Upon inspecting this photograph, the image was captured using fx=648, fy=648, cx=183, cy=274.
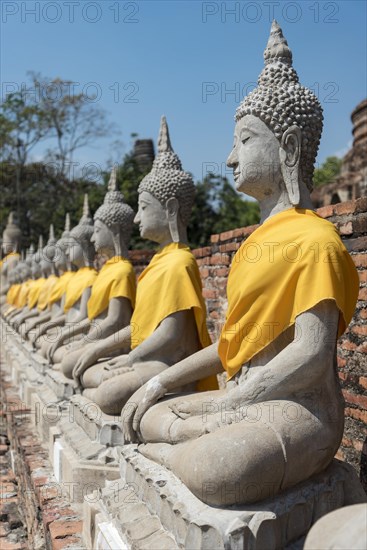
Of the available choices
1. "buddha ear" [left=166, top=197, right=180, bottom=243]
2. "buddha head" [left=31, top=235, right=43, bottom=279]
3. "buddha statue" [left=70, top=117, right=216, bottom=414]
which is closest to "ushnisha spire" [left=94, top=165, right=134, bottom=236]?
"buddha statue" [left=70, top=117, right=216, bottom=414]

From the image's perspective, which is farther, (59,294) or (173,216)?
(59,294)

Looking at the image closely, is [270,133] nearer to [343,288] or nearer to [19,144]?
[343,288]

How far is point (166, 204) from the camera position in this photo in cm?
392

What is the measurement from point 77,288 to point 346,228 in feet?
9.87

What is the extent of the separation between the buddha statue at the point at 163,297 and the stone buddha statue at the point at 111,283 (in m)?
0.73

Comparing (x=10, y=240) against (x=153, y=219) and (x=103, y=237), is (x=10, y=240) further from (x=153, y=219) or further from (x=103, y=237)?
(x=153, y=219)

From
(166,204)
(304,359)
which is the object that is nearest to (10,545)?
(166,204)

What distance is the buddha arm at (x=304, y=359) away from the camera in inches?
90.9

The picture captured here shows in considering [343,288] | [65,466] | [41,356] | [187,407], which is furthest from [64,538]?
[41,356]

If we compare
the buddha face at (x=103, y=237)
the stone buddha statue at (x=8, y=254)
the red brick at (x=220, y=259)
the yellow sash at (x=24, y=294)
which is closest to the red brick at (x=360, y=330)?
the buddha face at (x=103, y=237)

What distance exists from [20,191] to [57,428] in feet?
70.8

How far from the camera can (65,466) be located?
3.68 meters

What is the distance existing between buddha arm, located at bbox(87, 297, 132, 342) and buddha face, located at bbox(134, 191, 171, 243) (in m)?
0.98

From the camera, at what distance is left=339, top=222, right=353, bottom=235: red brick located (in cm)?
398
